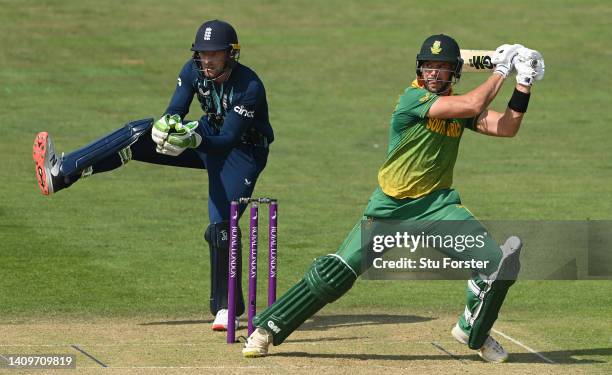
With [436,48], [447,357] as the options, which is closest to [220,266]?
[447,357]

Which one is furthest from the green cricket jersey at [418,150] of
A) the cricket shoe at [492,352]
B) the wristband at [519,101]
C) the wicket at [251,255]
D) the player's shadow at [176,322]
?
the player's shadow at [176,322]

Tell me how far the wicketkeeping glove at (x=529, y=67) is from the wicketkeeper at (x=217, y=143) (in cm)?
234

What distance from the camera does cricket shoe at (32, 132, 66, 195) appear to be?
427 inches

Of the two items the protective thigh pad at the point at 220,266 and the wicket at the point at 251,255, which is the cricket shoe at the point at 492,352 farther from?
the protective thigh pad at the point at 220,266

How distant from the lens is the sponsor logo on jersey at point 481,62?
9836 millimetres

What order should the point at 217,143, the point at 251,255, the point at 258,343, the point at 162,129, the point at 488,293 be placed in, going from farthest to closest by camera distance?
1. the point at 217,143
2. the point at 251,255
3. the point at 162,129
4. the point at 258,343
5. the point at 488,293

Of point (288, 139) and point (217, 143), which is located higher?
point (217, 143)

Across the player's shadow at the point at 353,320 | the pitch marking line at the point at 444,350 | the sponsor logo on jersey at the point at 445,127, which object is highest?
the sponsor logo on jersey at the point at 445,127

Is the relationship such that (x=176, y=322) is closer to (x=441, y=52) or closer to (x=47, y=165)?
(x=47, y=165)

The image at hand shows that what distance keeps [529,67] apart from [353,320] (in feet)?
9.94

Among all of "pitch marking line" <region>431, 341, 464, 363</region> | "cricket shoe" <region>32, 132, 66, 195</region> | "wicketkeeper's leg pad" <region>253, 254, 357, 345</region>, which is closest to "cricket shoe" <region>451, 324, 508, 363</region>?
"pitch marking line" <region>431, 341, 464, 363</region>

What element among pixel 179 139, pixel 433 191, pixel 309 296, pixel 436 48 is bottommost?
pixel 309 296

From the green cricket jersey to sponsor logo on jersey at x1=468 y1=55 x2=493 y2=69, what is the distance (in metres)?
0.51

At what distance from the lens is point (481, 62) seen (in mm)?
9883
